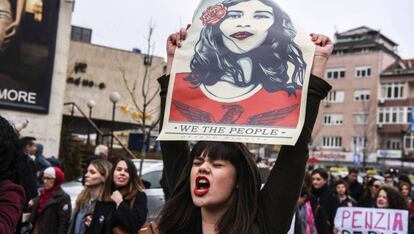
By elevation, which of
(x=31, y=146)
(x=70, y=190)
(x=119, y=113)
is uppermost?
(x=119, y=113)

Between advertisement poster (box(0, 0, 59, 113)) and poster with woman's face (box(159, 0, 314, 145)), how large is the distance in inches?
585

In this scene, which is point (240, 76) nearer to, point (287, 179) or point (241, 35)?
point (241, 35)

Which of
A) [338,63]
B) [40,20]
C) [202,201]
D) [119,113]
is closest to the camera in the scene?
[202,201]

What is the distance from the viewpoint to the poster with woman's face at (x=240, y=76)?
8.30ft

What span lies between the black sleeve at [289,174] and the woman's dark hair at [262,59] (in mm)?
105

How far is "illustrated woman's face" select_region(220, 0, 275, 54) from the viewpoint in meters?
2.72

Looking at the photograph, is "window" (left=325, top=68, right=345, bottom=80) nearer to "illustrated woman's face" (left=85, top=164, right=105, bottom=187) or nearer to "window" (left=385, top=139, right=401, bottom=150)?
"window" (left=385, top=139, right=401, bottom=150)

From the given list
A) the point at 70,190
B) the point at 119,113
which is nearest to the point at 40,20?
the point at 70,190

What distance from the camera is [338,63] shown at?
215ft

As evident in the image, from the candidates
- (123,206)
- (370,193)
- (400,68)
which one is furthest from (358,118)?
(123,206)

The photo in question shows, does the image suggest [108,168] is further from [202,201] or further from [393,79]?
[393,79]

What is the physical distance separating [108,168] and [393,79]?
5896 cm

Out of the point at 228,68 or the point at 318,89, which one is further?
the point at 228,68

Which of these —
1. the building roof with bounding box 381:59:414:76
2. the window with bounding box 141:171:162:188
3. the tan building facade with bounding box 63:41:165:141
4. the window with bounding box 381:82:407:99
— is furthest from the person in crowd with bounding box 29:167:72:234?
the window with bounding box 381:82:407:99
